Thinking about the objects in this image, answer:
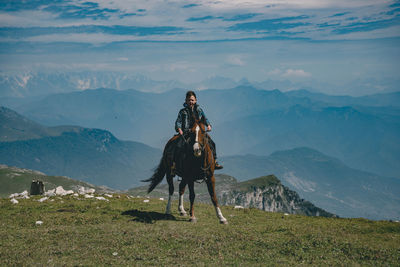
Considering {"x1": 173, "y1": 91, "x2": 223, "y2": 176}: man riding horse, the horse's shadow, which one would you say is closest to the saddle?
{"x1": 173, "y1": 91, "x2": 223, "y2": 176}: man riding horse

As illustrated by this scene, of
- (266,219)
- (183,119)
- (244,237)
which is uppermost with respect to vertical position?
(183,119)

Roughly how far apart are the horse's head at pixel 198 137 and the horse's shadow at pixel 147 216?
5.04 meters

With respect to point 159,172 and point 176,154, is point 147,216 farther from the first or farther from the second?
point 176,154

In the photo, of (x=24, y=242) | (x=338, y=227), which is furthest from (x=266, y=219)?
(x=24, y=242)

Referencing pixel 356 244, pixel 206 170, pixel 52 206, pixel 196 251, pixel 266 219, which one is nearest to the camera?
pixel 196 251

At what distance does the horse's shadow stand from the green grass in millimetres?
56

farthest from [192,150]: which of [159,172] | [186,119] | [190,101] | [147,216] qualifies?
[159,172]

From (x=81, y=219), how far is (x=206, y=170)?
7645mm

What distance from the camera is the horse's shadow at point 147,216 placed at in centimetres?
2008

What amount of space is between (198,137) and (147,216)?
630cm

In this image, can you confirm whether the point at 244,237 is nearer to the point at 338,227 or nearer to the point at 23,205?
the point at 338,227

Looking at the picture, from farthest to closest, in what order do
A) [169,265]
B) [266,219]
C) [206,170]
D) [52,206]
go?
[52,206]
[266,219]
[206,170]
[169,265]

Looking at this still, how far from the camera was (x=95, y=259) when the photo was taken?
13055 millimetres

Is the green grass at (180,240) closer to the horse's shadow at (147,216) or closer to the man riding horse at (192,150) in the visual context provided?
the horse's shadow at (147,216)
